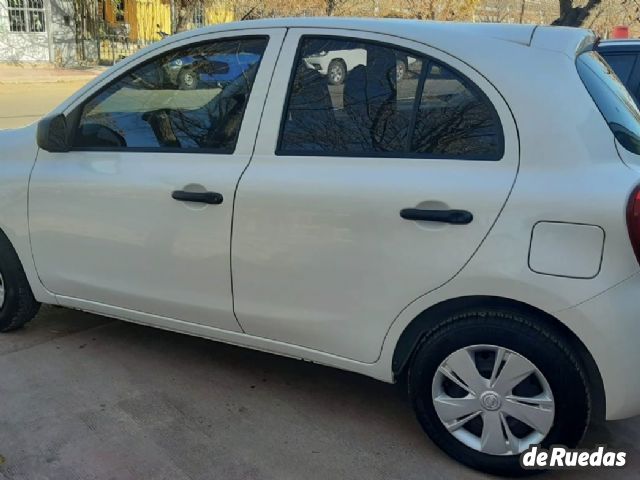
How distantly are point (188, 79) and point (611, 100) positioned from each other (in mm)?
1873

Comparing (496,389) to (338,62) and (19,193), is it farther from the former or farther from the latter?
(19,193)

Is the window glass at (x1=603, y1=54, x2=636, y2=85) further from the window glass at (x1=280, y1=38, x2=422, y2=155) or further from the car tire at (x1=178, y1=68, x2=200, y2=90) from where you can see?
the car tire at (x1=178, y1=68, x2=200, y2=90)

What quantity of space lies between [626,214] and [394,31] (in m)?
1.16

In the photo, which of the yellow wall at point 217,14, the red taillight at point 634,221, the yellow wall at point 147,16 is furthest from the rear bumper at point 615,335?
the yellow wall at point 217,14

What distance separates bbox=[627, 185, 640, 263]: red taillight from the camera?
219 centimetres

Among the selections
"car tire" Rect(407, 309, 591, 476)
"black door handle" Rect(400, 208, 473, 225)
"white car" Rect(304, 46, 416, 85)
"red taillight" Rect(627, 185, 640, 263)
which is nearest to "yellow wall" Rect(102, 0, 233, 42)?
"white car" Rect(304, 46, 416, 85)

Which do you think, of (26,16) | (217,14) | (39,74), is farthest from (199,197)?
(217,14)

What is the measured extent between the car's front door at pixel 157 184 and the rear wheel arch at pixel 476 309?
2.68 ft

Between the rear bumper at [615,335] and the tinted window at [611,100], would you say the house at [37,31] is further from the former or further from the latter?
the rear bumper at [615,335]

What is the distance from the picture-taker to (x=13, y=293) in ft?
12.0


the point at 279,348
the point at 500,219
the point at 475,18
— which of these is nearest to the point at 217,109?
the point at 279,348

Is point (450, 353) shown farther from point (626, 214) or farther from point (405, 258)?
point (626, 214)

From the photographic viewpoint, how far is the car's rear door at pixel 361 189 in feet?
8.04

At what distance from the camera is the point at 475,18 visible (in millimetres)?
23656
